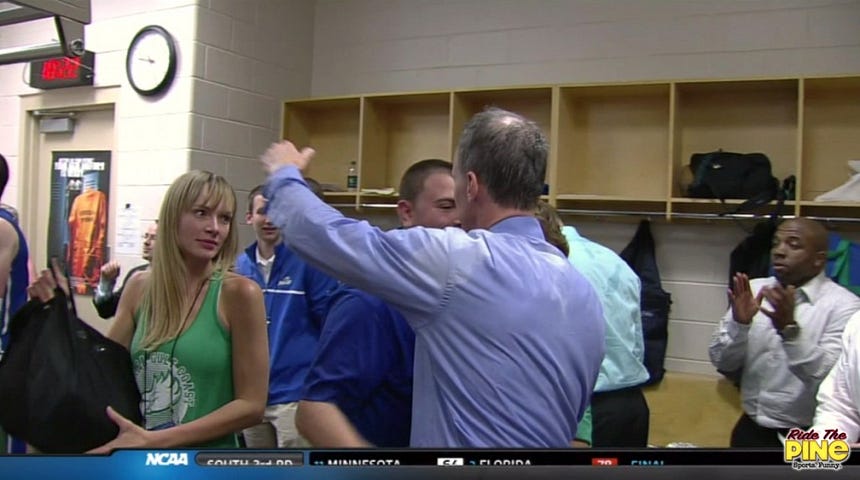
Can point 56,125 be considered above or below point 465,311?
above

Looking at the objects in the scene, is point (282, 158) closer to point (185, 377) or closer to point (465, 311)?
point (465, 311)

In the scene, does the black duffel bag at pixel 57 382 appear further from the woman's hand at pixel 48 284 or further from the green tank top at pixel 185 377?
the green tank top at pixel 185 377

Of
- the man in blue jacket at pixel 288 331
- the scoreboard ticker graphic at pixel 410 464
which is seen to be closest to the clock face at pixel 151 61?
the man in blue jacket at pixel 288 331

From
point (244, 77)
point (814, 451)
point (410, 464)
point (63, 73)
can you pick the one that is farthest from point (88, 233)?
point (814, 451)

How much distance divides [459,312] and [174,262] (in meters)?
0.64

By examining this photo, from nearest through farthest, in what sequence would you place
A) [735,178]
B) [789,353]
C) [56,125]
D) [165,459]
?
1. [165,459]
2. [789,353]
3. [735,178]
4. [56,125]

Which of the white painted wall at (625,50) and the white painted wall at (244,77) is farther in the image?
the white painted wall at (244,77)

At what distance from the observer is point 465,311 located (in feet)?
3.11

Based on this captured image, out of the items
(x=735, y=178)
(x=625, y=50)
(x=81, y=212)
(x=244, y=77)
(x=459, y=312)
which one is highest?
(x=625, y=50)

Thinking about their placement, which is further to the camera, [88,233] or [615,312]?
[88,233]

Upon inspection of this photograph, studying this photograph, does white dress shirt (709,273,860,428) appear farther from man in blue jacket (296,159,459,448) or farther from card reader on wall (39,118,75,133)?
card reader on wall (39,118,75,133)

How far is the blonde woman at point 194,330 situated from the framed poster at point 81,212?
106 inches

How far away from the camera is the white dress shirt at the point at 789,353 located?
218 centimetres

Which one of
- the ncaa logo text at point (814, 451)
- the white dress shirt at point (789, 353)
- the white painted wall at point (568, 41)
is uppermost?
the white painted wall at point (568, 41)
